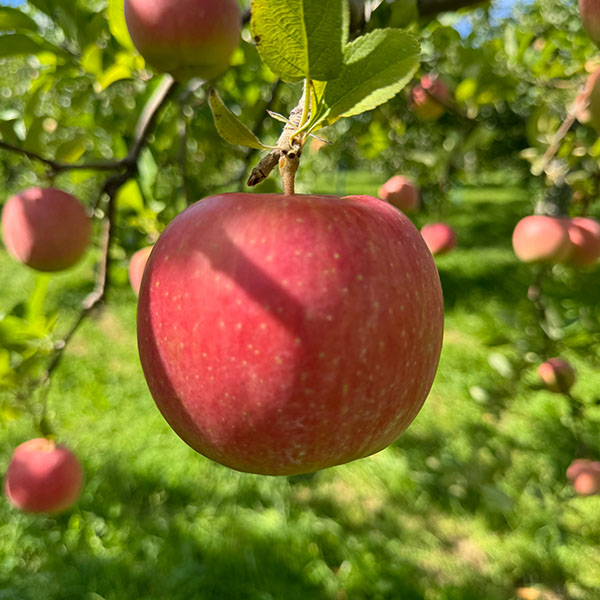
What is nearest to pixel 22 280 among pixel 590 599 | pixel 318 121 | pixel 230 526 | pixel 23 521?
pixel 23 521

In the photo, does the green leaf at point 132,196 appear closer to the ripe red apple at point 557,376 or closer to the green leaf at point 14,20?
the green leaf at point 14,20

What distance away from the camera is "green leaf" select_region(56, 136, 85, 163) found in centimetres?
96

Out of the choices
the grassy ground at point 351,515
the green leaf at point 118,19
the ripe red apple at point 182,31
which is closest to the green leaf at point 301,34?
the ripe red apple at point 182,31

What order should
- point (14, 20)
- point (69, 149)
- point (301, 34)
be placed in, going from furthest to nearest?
point (69, 149), point (14, 20), point (301, 34)

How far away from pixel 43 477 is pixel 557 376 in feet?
3.63

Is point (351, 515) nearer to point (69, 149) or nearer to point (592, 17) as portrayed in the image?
point (69, 149)

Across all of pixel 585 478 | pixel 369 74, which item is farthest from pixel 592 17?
pixel 585 478

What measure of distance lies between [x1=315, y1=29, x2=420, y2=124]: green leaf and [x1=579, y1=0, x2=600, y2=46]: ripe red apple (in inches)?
9.7

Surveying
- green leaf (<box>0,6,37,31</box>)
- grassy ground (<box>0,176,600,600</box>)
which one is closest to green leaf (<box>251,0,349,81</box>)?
green leaf (<box>0,6,37,31</box>)

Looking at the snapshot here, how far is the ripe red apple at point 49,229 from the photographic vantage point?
93cm

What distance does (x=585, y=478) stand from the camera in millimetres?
1259

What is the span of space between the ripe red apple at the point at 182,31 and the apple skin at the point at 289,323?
0.85 feet

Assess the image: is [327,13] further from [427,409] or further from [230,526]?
[427,409]

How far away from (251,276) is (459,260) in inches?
183
